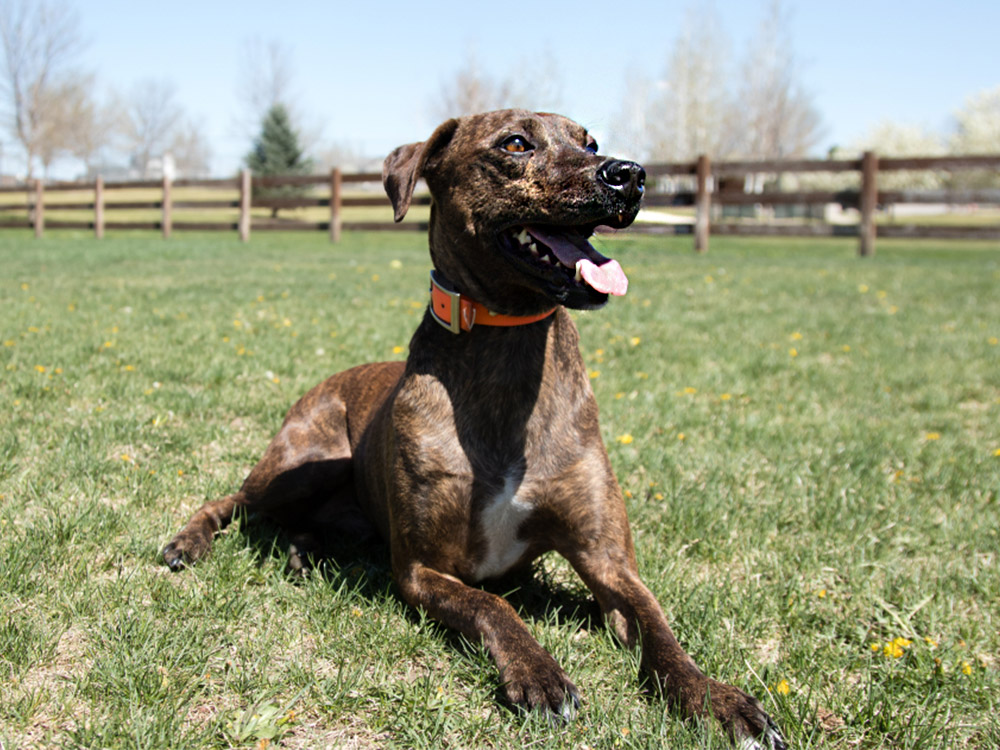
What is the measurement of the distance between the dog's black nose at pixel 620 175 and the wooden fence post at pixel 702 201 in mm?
13351

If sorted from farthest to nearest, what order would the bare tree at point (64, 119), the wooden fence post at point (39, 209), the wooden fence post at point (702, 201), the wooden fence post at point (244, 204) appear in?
1. the bare tree at point (64, 119)
2. the wooden fence post at point (39, 209)
3. the wooden fence post at point (244, 204)
4. the wooden fence post at point (702, 201)

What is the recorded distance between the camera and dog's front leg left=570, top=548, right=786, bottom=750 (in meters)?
2.10

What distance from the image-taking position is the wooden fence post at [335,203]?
20.1m

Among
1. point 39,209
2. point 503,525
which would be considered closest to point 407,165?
point 503,525

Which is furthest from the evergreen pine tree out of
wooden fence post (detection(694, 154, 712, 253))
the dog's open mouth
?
the dog's open mouth

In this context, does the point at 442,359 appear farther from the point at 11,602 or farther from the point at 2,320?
the point at 2,320

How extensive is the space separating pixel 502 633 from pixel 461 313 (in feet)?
3.38

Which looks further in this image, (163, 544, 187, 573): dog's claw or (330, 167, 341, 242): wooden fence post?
(330, 167, 341, 242): wooden fence post

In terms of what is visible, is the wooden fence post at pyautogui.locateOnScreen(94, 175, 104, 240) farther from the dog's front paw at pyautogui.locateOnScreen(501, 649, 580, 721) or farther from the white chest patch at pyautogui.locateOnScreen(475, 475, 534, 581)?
the dog's front paw at pyautogui.locateOnScreen(501, 649, 580, 721)

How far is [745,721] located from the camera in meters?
2.11

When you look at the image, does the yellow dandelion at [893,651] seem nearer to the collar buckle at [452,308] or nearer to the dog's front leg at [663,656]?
the dog's front leg at [663,656]

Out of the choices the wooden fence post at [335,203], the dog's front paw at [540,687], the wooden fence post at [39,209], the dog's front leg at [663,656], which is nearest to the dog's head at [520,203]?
the dog's front leg at [663,656]

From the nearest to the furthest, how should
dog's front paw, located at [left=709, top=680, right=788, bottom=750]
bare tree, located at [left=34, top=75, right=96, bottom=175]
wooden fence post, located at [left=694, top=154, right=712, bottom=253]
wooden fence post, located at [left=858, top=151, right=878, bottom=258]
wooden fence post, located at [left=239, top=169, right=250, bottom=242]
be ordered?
dog's front paw, located at [left=709, top=680, right=788, bottom=750] → wooden fence post, located at [left=858, top=151, right=878, bottom=258] → wooden fence post, located at [left=694, top=154, right=712, bottom=253] → wooden fence post, located at [left=239, top=169, right=250, bottom=242] → bare tree, located at [left=34, top=75, right=96, bottom=175]

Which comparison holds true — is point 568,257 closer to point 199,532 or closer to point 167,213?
point 199,532
